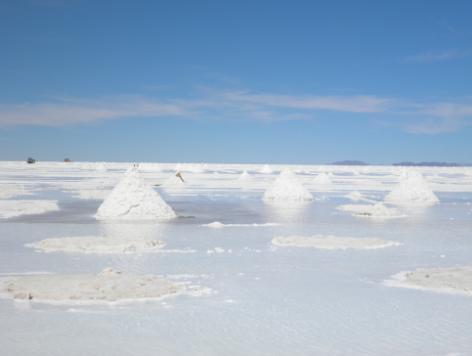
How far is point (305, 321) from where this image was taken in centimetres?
684

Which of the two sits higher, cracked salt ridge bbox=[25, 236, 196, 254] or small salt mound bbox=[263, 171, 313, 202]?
small salt mound bbox=[263, 171, 313, 202]

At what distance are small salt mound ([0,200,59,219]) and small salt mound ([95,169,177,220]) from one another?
7.63 ft

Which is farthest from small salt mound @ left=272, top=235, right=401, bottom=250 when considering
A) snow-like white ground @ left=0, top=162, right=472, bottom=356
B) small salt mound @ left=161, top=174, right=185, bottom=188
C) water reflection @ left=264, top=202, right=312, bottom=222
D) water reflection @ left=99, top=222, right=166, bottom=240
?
small salt mound @ left=161, top=174, right=185, bottom=188

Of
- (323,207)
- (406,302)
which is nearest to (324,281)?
(406,302)

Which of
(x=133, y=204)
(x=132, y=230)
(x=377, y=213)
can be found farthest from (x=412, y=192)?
(x=132, y=230)

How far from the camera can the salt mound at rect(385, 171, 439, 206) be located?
958 inches

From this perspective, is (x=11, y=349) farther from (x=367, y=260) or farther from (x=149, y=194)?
(x=149, y=194)

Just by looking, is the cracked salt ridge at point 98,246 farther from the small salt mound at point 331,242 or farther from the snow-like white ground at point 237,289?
the small salt mound at point 331,242

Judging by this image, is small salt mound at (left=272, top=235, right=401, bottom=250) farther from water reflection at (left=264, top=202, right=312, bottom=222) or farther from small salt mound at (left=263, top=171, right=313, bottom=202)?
small salt mound at (left=263, top=171, right=313, bottom=202)

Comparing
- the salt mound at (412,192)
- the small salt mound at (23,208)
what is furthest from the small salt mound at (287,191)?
the small salt mound at (23,208)

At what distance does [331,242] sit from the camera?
12516 mm

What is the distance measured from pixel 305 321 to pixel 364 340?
32.5 inches

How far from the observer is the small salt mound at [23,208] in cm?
1788

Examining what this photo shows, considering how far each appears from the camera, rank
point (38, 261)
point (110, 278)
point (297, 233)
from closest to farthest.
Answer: point (110, 278) < point (38, 261) < point (297, 233)
